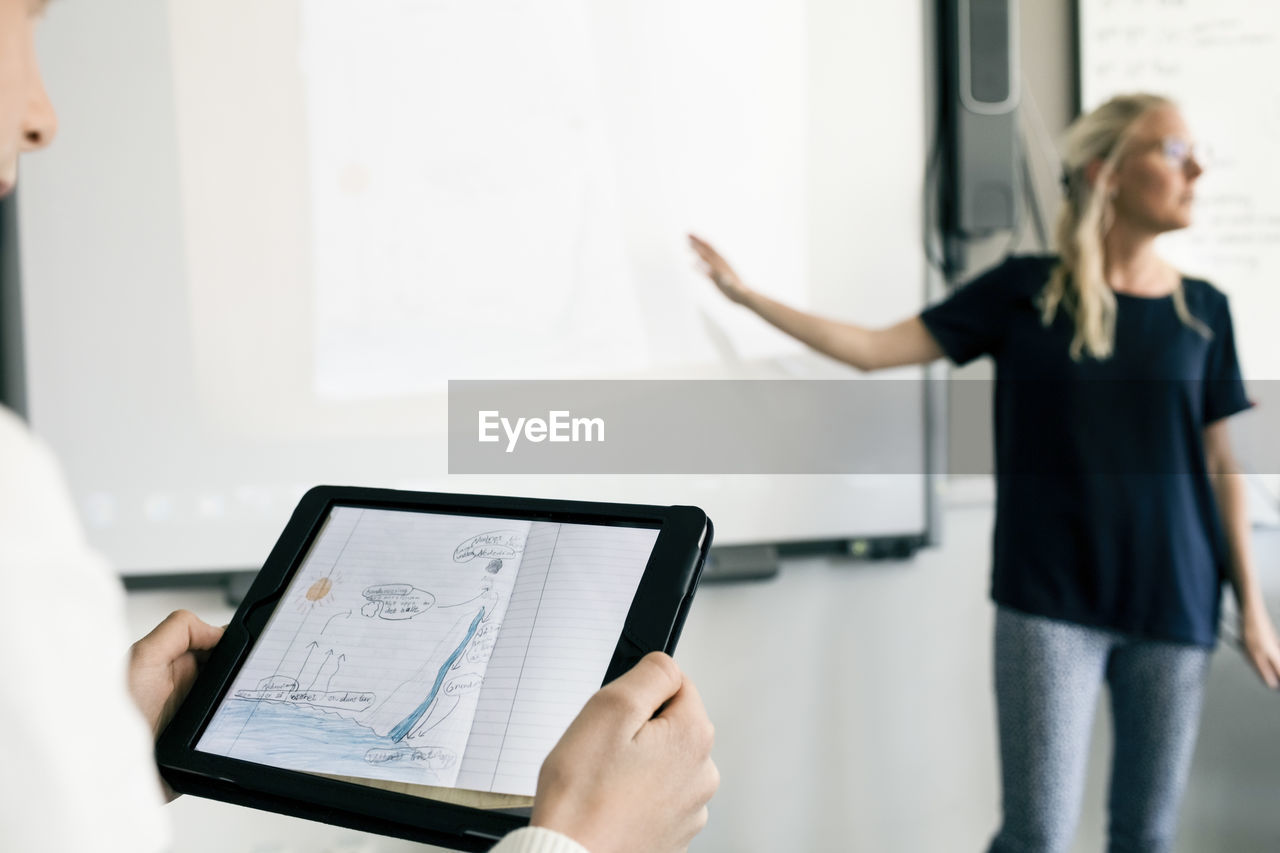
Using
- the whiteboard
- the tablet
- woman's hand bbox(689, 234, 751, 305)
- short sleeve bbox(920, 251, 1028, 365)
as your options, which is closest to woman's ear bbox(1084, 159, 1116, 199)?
short sleeve bbox(920, 251, 1028, 365)

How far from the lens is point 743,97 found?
1.61 m

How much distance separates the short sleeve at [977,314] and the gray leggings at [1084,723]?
1.42 ft

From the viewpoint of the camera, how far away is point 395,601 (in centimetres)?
67

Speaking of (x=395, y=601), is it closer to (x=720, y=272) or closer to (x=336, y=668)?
(x=336, y=668)

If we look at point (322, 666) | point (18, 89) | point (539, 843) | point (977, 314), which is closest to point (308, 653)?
point (322, 666)

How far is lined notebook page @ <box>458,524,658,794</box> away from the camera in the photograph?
0.58 metres

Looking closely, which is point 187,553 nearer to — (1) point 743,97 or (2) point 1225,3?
(1) point 743,97

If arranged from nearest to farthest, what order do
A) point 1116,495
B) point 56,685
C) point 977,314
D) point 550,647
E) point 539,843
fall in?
point 56,685 → point 539,843 → point 550,647 → point 1116,495 → point 977,314

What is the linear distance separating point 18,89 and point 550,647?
0.41 meters

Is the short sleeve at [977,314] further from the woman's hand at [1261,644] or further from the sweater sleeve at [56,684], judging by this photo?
the sweater sleeve at [56,684]

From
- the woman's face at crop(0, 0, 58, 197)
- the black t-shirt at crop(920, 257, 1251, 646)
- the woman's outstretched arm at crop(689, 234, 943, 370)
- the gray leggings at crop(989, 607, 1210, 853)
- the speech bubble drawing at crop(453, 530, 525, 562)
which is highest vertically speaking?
the woman's face at crop(0, 0, 58, 197)

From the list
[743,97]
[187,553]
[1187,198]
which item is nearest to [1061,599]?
[1187,198]

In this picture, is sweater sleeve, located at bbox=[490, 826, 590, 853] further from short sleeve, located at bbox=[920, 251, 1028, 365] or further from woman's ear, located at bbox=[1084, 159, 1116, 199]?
woman's ear, located at bbox=[1084, 159, 1116, 199]

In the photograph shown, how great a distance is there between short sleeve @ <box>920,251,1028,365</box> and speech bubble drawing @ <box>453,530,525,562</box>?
1.07m
